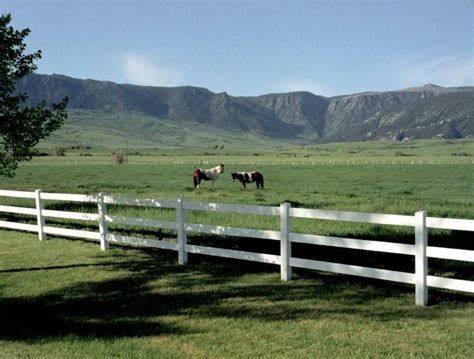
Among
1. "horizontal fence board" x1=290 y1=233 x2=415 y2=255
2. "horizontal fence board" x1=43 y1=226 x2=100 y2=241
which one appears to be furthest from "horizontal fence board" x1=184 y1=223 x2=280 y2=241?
"horizontal fence board" x1=43 y1=226 x2=100 y2=241

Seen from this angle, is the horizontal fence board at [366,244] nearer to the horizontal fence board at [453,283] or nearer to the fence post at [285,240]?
the fence post at [285,240]

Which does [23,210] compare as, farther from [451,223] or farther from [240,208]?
[451,223]

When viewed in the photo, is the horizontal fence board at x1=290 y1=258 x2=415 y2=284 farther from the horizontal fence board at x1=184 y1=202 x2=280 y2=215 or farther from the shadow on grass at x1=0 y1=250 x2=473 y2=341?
the horizontal fence board at x1=184 y1=202 x2=280 y2=215

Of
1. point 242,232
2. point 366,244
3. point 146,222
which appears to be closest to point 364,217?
point 366,244

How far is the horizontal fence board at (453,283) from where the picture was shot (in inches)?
335

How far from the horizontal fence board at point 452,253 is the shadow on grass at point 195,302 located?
0.89 meters

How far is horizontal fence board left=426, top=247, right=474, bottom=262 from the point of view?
857 cm

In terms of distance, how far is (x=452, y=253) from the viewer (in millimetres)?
8773

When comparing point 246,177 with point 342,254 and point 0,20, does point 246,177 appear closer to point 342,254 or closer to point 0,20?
point 342,254

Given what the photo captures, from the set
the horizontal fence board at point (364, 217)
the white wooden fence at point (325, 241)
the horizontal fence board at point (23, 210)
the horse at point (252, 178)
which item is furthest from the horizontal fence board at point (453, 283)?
the horse at point (252, 178)

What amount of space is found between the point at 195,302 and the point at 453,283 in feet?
14.7

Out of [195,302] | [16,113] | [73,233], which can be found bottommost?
[195,302]

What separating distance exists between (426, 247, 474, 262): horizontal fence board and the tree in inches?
358

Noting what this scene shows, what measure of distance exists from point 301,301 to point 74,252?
7918 mm
